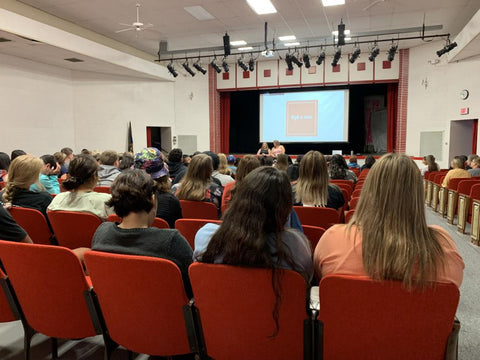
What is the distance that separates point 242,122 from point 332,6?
22.2 feet

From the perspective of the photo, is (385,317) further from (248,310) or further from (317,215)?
(317,215)

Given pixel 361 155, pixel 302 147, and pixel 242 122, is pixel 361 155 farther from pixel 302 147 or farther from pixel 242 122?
pixel 242 122

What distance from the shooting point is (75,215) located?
242 cm

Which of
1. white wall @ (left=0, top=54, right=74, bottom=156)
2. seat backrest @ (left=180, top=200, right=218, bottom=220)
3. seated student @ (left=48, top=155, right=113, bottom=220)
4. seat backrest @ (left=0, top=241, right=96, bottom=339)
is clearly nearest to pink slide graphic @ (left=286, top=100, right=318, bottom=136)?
white wall @ (left=0, top=54, right=74, bottom=156)

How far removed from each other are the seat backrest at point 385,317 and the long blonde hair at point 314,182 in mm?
1700

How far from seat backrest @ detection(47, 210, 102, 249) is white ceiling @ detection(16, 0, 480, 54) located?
643 centimetres

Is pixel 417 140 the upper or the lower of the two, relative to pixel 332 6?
lower

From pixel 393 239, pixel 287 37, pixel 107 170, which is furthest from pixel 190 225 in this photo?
pixel 287 37

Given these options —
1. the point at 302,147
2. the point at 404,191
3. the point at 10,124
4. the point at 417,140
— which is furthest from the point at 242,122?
the point at 404,191

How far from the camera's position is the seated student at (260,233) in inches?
49.5

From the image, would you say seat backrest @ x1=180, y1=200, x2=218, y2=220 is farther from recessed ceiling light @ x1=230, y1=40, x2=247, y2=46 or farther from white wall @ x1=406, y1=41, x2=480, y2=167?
white wall @ x1=406, y1=41, x2=480, y2=167

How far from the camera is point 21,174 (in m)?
2.59

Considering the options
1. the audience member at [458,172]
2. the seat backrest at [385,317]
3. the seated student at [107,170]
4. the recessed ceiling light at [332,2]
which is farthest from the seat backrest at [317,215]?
the recessed ceiling light at [332,2]

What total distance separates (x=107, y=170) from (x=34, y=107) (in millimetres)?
6517
